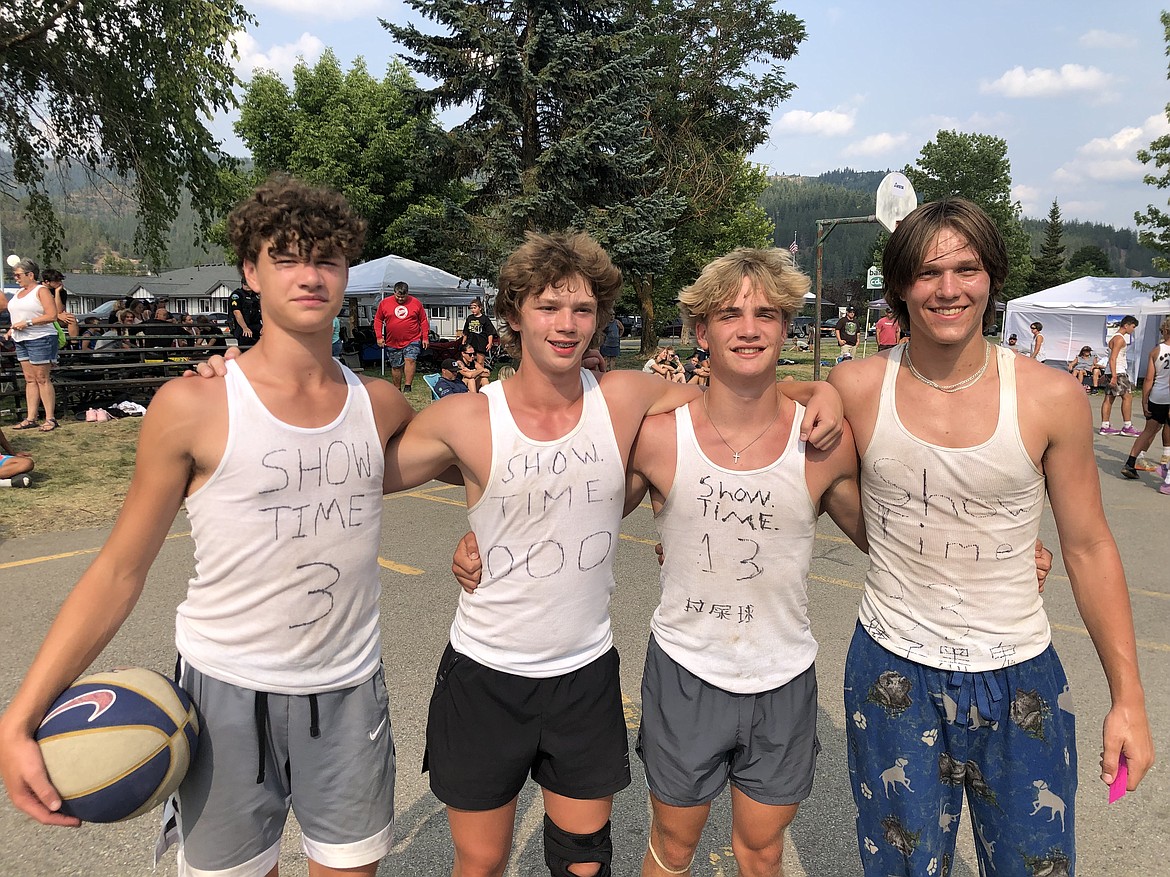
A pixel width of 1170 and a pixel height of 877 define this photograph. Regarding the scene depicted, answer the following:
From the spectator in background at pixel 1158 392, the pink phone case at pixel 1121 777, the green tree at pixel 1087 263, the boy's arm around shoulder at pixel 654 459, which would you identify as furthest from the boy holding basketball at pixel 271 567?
the green tree at pixel 1087 263

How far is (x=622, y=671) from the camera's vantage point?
4.05 m

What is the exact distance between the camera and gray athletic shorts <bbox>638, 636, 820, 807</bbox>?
2.12 meters

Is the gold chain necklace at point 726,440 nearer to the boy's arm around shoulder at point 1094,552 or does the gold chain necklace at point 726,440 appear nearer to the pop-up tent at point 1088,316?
the boy's arm around shoulder at point 1094,552

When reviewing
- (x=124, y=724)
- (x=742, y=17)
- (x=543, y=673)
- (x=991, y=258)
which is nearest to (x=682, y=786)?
(x=543, y=673)

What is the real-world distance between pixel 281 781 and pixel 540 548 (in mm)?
883

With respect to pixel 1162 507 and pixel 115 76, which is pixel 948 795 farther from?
pixel 115 76

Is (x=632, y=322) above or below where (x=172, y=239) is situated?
below

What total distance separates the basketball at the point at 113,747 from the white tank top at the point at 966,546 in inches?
71.5

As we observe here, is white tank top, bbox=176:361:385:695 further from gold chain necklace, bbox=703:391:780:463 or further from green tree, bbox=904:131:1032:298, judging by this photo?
green tree, bbox=904:131:1032:298

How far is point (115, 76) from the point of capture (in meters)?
12.2

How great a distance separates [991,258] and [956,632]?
99 cm

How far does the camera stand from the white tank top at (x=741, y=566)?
2.12m

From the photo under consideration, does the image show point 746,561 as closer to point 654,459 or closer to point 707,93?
point 654,459

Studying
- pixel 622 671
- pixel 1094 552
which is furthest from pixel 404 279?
pixel 1094 552
